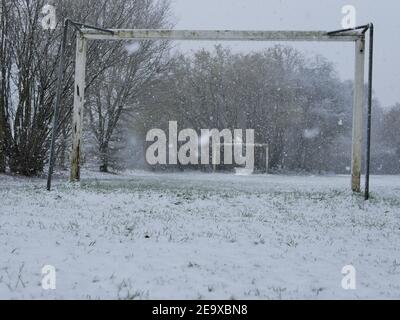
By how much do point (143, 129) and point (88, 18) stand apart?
18.8m

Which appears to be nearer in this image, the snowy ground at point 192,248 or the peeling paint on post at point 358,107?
the snowy ground at point 192,248

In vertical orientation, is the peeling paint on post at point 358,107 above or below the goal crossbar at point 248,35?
below

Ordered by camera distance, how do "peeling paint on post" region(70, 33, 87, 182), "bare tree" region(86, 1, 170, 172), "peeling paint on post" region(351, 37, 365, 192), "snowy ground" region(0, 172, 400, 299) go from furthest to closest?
"bare tree" region(86, 1, 170, 172) → "peeling paint on post" region(70, 33, 87, 182) → "peeling paint on post" region(351, 37, 365, 192) → "snowy ground" region(0, 172, 400, 299)

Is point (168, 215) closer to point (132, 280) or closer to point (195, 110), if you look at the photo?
point (132, 280)

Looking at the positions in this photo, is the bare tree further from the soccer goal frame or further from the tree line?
the soccer goal frame

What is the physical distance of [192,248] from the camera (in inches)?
233

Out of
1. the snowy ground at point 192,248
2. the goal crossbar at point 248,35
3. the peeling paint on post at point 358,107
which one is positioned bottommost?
the snowy ground at point 192,248

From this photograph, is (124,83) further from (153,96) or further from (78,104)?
(78,104)

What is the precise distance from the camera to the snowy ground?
4.32 m

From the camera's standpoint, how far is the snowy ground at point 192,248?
4324mm

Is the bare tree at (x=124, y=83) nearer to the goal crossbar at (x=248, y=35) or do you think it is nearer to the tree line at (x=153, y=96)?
the tree line at (x=153, y=96)

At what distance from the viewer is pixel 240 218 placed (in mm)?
8336

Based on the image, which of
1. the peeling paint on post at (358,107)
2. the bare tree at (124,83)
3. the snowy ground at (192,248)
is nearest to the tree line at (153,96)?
the bare tree at (124,83)

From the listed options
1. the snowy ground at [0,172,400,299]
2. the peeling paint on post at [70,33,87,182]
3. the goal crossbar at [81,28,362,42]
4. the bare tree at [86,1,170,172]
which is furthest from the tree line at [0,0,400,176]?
the snowy ground at [0,172,400,299]
